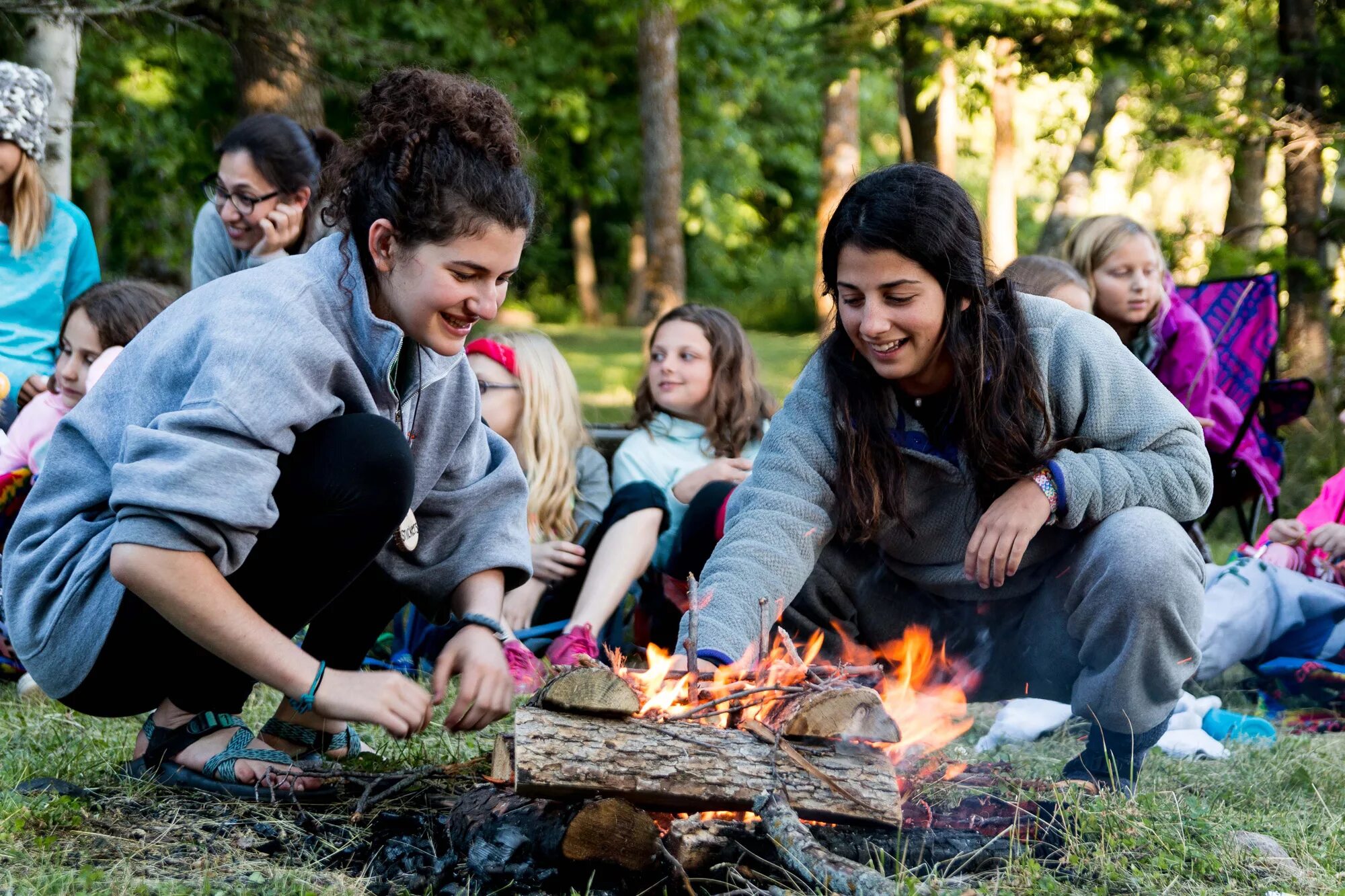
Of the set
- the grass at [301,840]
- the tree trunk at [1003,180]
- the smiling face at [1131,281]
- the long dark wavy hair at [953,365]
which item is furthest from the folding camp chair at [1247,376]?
the tree trunk at [1003,180]

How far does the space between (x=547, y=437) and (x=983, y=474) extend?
2208mm

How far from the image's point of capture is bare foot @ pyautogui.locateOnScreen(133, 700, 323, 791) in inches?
103

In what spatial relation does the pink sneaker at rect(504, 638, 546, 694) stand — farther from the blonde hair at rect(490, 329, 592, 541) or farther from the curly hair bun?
the curly hair bun

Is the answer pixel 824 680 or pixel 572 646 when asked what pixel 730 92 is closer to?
pixel 572 646

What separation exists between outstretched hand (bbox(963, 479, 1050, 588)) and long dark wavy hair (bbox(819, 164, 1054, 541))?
0.25 feet

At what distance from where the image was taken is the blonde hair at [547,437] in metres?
4.76

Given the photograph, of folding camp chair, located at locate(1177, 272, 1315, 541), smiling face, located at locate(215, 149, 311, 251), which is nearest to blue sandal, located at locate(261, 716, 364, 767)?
smiling face, located at locate(215, 149, 311, 251)

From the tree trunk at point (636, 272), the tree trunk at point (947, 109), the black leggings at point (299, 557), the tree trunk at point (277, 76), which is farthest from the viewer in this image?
the tree trunk at point (636, 272)

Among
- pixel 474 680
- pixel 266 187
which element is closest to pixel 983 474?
pixel 474 680

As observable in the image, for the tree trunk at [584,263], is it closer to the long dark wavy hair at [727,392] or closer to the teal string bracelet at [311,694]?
the long dark wavy hair at [727,392]

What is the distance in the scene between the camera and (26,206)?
494 centimetres

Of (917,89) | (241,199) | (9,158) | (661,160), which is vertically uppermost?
(917,89)

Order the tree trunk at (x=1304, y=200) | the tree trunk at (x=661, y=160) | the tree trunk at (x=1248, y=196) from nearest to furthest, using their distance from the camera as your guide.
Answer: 1. the tree trunk at (x=1304, y=200)
2. the tree trunk at (x=1248, y=196)
3. the tree trunk at (x=661, y=160)

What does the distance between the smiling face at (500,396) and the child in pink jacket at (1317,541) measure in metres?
2.82
